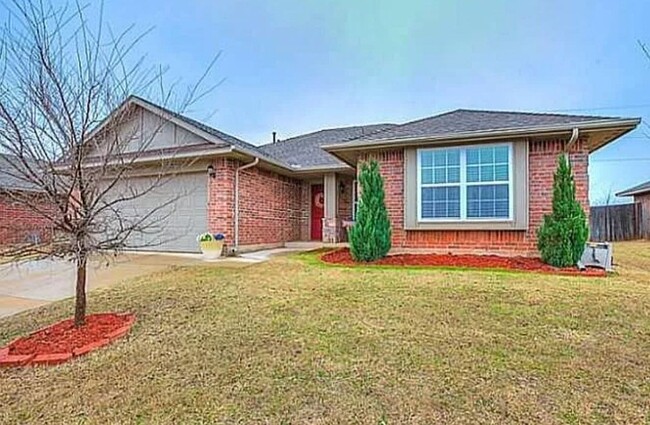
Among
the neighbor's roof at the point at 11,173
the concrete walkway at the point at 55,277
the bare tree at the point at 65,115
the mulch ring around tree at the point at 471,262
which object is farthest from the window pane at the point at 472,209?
the neighbor's roof at the point at 11,173

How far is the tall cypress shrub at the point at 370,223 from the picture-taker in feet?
31.4

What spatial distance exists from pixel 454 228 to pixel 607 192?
31.3m

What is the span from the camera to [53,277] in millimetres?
8656

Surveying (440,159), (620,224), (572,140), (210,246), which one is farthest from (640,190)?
(210,246)

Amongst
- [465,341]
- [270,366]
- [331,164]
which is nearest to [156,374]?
[270,366]

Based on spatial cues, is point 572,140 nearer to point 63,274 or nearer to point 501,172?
point 501,172

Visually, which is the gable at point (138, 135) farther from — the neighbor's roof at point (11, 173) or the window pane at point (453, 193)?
the window pane at point (453, 193)

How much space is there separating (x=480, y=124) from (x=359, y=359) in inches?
310

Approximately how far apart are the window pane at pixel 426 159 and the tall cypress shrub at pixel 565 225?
2.71 m

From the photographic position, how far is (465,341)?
4.37 metres

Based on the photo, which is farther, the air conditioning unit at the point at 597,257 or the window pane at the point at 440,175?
the window pane at the point at 440,175

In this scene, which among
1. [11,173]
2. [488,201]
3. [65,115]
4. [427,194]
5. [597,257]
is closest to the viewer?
[65,115]

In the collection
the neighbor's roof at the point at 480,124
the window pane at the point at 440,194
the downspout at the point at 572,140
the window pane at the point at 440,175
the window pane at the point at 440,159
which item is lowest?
the window pane at the point at 440,194

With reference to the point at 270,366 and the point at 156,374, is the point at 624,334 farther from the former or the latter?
the point at 156,374
